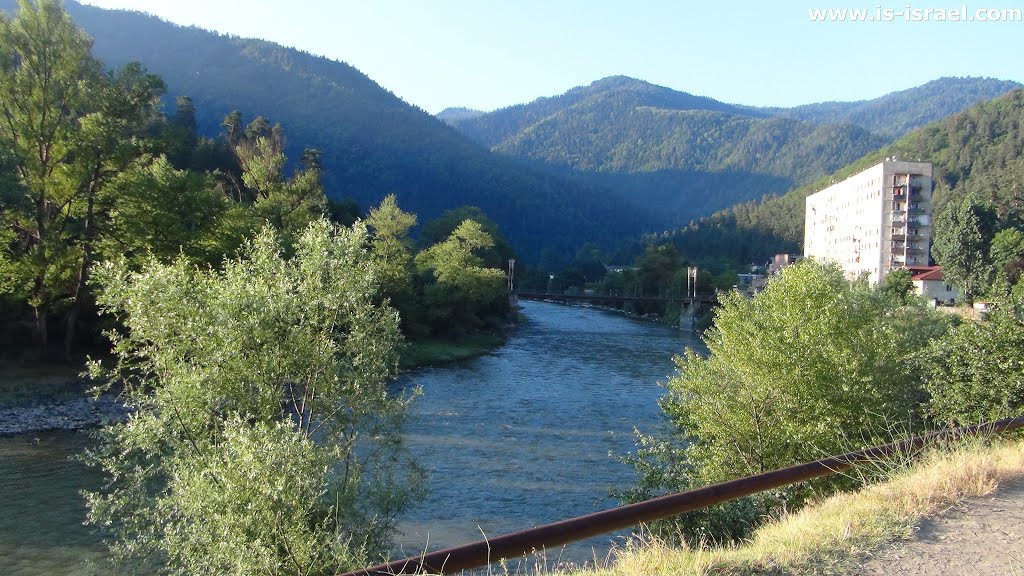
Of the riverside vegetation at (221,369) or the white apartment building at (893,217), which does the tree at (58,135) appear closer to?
the riverside vegetation at (221,369)

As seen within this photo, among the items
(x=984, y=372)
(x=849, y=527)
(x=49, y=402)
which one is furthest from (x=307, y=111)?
(x=849, y=527)

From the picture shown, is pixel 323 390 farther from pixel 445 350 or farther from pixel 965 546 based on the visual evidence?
pixel 445 350

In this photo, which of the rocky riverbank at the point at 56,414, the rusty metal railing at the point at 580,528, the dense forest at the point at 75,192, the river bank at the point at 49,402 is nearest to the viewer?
the rusty metal railing at the point at 580,528

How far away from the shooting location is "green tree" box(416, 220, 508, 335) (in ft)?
176

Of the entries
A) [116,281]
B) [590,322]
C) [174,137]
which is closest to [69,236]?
[174,137]

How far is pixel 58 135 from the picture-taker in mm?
28172

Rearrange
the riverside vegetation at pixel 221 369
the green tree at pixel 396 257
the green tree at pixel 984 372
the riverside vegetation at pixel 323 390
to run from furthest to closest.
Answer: the green tree at pixel 396 257
the green tree at pixel 984 372
the riverside vegetation at pixel 323 390
the riverside vegetation at pixel 221 369

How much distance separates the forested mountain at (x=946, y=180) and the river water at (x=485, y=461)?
54.7m

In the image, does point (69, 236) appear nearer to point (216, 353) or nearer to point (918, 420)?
point (216, 353)

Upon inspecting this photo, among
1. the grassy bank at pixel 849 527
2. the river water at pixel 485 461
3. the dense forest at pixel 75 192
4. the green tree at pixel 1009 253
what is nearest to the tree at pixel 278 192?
the dense forest at pixel 75 192

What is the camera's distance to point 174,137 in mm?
32906

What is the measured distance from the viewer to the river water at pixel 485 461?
15.5 meters

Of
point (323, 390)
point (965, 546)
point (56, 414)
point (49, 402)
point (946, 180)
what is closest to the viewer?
point (965, 546)

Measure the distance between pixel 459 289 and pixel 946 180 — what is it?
90354 millimetres
